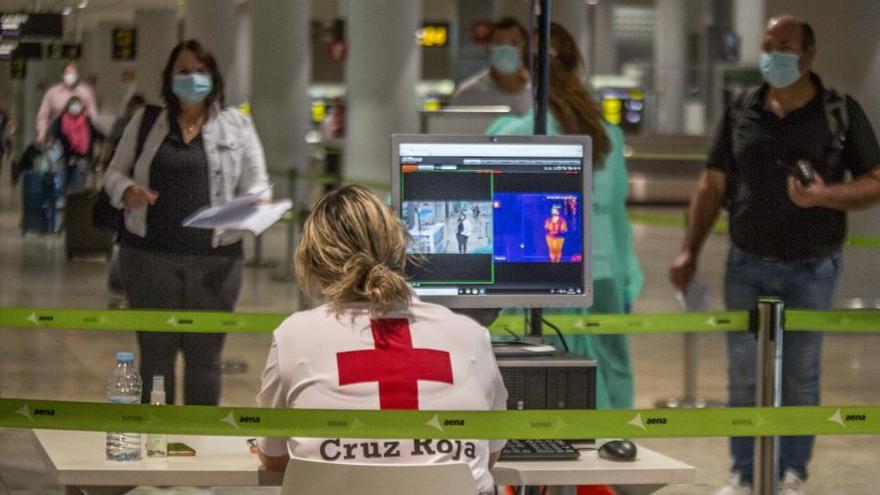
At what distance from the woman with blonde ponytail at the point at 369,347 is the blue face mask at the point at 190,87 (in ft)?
10.2

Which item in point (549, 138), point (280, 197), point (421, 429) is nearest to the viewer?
point (421, 429)

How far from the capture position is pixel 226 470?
3680mm

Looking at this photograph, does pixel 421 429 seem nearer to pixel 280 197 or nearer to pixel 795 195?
pixel 795 195

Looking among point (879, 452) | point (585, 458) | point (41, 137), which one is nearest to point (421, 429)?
point (585, 458)

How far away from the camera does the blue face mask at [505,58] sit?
25.9 feet

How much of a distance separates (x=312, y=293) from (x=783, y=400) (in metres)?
2.94

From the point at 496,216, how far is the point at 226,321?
1.31 m

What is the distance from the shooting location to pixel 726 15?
4912 cm

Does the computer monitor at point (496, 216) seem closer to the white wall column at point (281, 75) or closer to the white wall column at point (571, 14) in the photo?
the white wall column at point (281, 75)

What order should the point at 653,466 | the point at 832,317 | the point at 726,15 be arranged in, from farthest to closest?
the point at 726,15, the point at 832,317, the point at 653,466

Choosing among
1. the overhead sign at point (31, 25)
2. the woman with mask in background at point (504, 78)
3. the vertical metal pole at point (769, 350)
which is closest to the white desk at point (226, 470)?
the vertical metal pole at point (769, 350)

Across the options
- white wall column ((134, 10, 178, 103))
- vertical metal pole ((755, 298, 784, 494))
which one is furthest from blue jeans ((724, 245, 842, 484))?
white wall column ((134, 10, 178, 103))

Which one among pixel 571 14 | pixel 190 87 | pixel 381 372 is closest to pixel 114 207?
pixel 190 87

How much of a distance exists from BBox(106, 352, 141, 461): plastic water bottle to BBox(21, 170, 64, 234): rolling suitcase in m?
13.7
